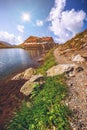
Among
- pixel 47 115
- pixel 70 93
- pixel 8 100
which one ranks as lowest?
pixel 47 115

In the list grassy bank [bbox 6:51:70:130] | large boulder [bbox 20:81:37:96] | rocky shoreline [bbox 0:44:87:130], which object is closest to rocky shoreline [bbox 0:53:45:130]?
rocky shoreline [bbox 0:44:87:130]

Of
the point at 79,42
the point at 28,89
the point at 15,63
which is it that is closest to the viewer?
the point at 28,89

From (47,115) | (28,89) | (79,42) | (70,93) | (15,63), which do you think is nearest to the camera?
(47,115)

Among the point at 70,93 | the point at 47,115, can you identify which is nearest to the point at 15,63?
the point at 70,93

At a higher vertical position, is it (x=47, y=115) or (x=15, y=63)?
(x=15, y=63)

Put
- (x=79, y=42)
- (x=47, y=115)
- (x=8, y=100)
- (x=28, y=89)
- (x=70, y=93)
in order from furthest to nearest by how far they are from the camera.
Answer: (x=79, y=42)
(x=8, y=100)
(x=28, y=89)
(x=70, y=93)
(x=47, y=115)

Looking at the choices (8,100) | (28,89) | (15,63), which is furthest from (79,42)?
(8,100)

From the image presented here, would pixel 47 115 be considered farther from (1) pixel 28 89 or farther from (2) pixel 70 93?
(1) pixel 28 89

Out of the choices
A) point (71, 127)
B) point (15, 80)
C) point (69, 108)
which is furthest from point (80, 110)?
point (15, 80)

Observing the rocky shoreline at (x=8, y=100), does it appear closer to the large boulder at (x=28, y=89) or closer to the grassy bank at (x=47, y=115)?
the large boulder at (x=28, y=89)

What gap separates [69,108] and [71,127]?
2.16 meters

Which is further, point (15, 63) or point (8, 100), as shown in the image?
point (15, 63)

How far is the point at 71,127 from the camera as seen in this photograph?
1080 cm

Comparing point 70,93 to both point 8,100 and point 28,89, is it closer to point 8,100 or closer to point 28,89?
point 28,89
